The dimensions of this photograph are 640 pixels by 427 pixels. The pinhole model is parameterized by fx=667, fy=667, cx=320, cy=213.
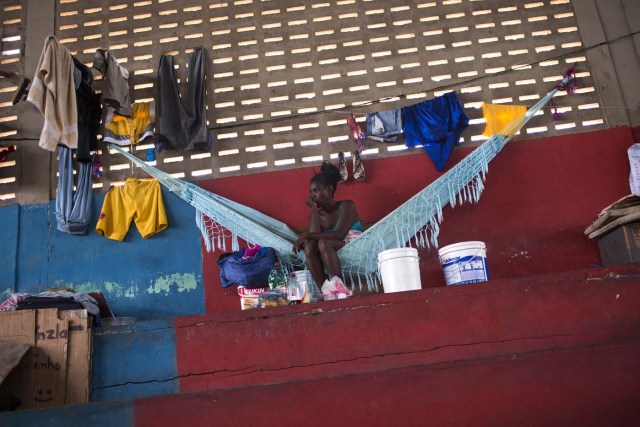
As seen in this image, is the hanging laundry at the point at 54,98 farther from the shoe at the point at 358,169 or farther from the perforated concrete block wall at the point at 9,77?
the shoe at the point at 358,169

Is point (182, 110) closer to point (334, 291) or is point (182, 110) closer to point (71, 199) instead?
point (71, 199)

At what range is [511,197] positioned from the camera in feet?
13.2

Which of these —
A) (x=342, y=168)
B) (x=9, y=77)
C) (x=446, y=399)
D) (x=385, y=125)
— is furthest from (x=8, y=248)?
(x=446, y=399)

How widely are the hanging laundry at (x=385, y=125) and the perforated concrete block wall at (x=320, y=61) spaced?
0.21 feet

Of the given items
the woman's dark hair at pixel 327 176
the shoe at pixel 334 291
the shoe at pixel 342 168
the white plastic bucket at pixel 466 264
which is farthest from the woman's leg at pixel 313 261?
the shoe at pixel 342 168

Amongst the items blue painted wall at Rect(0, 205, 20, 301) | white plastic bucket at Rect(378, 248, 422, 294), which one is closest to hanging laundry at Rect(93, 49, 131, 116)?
blue painted wall at Rect(0, 205, 20, 301)

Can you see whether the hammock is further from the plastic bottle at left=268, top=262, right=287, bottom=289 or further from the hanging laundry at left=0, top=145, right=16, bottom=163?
the hanging laundry at left=0, top=145, right=16, bottom=163

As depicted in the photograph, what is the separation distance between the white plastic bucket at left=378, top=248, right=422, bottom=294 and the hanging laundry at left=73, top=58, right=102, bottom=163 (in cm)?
219

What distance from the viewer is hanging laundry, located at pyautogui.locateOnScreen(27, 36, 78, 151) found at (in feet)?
12.2

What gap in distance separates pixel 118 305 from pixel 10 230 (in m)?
0.82

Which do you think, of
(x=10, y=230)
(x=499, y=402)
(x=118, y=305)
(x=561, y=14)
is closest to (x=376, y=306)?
(x=499, y=402)

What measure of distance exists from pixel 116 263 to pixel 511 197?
239cm

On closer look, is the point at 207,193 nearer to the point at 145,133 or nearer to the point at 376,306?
the point at 145,133

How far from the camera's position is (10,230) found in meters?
3.99
